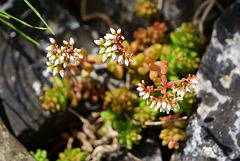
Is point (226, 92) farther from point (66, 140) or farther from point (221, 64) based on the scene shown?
point (66, 140)

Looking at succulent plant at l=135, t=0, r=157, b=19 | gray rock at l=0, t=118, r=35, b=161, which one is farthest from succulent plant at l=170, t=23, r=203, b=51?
gray rock at l=0, t=118, r=35, b=161

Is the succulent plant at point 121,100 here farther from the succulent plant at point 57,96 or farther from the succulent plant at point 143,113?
the succulent plant at point 57,96

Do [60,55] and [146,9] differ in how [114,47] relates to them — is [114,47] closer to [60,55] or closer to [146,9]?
[60,55]

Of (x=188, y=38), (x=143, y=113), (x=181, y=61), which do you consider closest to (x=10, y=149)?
(x=143, y=113)

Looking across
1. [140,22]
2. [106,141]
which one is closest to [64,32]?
[140,22]

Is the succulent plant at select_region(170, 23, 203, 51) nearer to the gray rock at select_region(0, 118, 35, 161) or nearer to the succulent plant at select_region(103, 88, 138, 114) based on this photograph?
the succulent plant at select_region(103, 88, 138, 114)
